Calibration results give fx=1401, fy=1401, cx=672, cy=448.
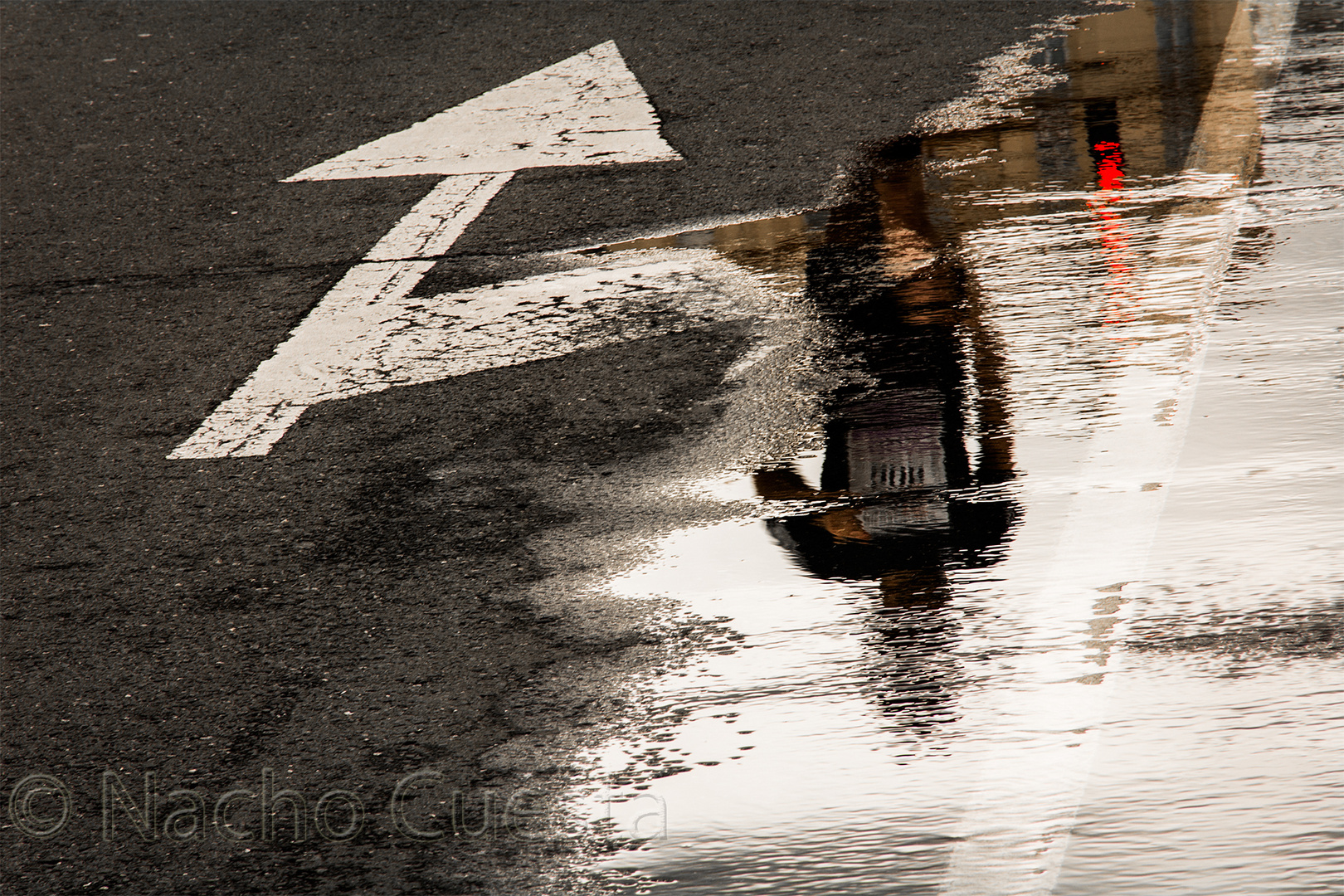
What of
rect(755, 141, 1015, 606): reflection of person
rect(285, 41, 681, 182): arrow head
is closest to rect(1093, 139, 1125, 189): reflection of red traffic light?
rect(755, 141, 1015, 606): reflection of person

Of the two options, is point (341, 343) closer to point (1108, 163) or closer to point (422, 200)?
point (422, 200)

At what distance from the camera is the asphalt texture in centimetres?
267

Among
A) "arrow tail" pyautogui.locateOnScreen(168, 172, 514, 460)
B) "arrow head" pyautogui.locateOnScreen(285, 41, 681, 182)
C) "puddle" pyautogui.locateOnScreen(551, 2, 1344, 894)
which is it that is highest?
"arrow head" pyautogui.locateOnScreen(285, 41, 681, 182)

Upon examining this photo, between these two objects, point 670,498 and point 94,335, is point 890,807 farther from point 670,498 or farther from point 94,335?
point 94,335

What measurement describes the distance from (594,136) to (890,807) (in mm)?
4714

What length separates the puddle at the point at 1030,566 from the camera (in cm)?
234

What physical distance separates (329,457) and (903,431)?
159 cm

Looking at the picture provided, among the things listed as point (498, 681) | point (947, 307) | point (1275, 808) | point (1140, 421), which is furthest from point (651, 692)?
point (947, 307)

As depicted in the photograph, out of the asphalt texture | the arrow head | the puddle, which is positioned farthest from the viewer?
the arrow head

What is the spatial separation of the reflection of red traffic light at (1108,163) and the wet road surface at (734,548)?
0.15ft

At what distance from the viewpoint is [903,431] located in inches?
146

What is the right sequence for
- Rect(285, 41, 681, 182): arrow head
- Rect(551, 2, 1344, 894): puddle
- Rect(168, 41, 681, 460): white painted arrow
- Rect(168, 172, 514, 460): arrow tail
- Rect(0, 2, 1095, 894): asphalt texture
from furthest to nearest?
Rect(285, 41, 681, 182): arrow head < Rect(168, 41, 681, 460): white painted arrow < Rect(168, 172, 514, 460): arrow tail < Rect(0, 2, 1095, 894): asphalt texture < Rect(551, 2, 1344, 894): puddle

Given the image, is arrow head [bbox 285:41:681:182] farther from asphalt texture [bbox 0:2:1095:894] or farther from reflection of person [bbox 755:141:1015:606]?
reflection of person [bbox 755:141:1015:606]

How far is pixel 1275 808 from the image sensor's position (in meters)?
2.32
